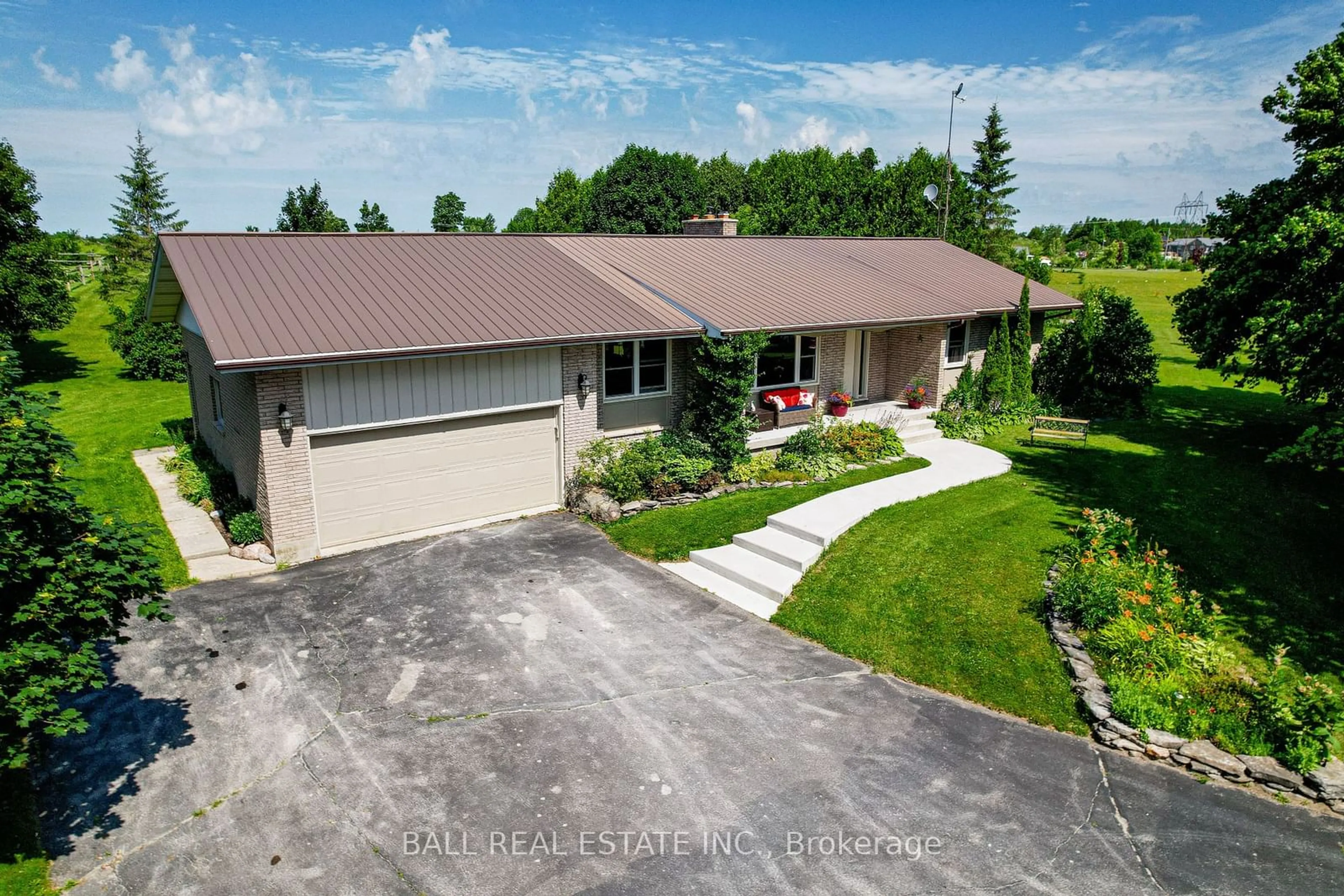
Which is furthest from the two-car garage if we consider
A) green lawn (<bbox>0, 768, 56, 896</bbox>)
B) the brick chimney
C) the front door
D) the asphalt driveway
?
the brick chimney

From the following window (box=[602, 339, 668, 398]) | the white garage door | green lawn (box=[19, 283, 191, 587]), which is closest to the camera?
the white garage door

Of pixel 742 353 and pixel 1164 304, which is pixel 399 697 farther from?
pixel 1164 304

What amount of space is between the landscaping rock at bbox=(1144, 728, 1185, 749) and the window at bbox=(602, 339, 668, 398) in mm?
10558

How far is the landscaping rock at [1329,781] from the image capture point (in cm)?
792

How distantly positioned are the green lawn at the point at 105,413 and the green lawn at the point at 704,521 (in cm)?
713

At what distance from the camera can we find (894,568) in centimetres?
1276

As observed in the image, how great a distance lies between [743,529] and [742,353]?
12.6 feet

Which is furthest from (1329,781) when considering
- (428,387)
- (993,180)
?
(993,180)

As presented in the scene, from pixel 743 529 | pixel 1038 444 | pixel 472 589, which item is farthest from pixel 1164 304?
pixel 472 589

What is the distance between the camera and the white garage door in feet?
44.5

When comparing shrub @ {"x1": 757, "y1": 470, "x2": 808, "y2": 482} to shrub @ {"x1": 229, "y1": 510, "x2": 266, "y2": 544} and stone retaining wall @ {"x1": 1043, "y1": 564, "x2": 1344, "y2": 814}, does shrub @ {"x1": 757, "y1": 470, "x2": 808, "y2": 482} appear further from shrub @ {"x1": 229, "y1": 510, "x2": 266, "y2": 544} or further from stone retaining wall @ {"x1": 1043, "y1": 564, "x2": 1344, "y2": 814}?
shrub @ {"x1": 229, "y1": 510, "x2": 266, "y2": 544}

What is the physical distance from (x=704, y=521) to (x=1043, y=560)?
5704mm

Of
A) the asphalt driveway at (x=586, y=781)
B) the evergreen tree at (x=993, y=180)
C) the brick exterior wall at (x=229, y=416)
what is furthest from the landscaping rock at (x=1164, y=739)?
the evergreen tree at (x=993, y=180)

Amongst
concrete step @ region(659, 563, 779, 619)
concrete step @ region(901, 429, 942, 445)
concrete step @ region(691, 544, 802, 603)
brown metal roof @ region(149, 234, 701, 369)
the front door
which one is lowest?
concrete step @ region(659, 563, 779, 619)
